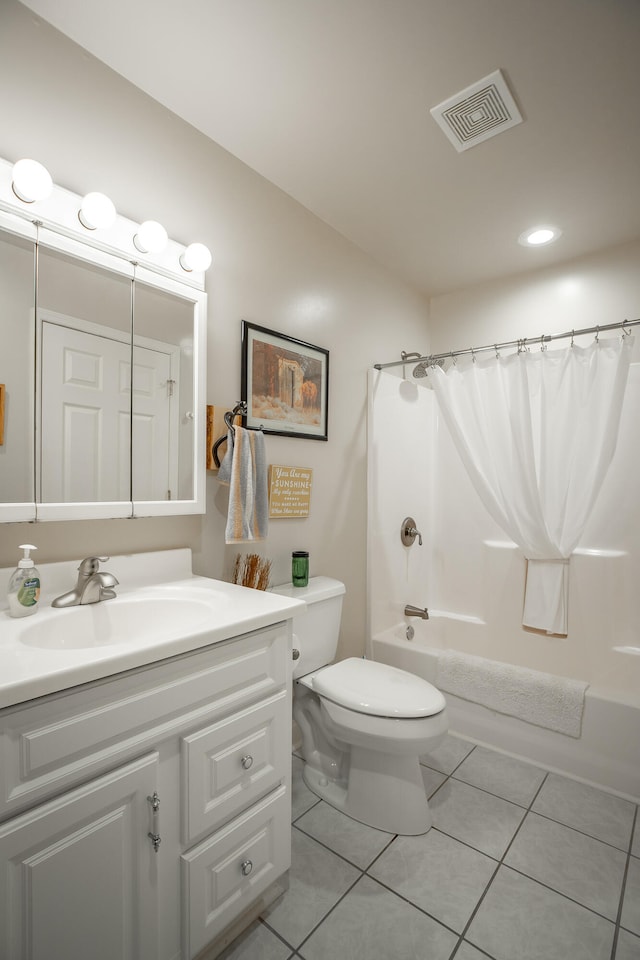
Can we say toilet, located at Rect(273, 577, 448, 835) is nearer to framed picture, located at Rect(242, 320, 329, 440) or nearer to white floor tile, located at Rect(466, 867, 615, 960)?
white floor tile, located at Rect(466, 867, 615, 960)

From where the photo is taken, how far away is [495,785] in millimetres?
1888

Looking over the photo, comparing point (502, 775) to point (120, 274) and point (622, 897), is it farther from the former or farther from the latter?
point (120, 274)

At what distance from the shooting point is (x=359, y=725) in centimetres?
159

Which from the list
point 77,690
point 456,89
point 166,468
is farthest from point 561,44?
point 77,690

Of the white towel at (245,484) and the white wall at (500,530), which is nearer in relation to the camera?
the white towel at (245,484)

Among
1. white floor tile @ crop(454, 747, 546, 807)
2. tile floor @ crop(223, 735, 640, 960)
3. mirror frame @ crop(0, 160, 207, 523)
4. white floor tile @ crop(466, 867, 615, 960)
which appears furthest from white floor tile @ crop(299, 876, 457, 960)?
mirror frame @ crop(0, 160, 207, 523)

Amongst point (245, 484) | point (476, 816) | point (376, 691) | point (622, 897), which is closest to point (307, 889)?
point (376, 691)

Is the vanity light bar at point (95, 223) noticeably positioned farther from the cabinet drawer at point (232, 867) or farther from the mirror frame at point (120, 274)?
the cabinet drawer at point (232, 867)

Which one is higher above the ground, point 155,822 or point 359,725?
point 155,822

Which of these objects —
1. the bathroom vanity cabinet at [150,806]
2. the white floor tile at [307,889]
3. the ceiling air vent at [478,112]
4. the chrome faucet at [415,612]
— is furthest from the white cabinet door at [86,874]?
the ceiling air vent at [478,112]

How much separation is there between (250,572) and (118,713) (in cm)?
87

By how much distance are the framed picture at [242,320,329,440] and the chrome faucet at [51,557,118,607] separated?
781 millimetres

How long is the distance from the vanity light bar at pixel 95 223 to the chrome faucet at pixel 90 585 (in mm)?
909

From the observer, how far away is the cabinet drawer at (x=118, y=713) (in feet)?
2.58
